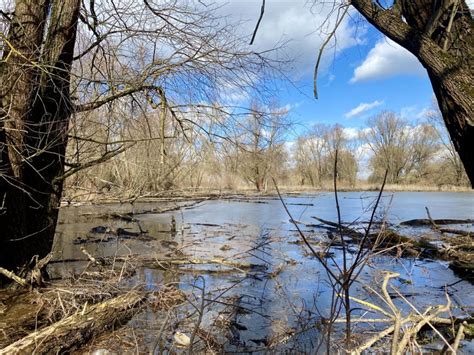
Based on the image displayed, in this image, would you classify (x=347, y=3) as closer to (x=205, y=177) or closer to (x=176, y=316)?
(x=176, y=316)

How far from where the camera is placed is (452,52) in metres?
3.33

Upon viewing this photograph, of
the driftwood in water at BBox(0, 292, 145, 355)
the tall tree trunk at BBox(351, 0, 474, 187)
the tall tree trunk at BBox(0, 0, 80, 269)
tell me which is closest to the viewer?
the tall tree trunk at BBox(351, 0, 474, 187)

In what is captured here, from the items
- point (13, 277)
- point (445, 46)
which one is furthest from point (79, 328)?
point (445, 46)

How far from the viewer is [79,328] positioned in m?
4.27

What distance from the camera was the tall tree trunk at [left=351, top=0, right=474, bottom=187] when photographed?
10.4 feet

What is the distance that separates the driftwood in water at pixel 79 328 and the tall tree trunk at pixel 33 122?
1511mm

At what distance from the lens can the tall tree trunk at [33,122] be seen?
15.4 ft

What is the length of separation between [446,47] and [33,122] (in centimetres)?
460

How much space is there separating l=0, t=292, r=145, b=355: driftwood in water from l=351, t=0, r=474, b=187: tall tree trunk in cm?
401

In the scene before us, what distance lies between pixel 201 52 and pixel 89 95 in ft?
6.00

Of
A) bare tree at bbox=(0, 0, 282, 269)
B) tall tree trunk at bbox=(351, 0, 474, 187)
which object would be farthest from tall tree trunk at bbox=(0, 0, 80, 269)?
tall tree trunk at bbox=(351, 0, 474, 187)

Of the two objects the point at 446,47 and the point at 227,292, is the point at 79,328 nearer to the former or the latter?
the point at 227,292

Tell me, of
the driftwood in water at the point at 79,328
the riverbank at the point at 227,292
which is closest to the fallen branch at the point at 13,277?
the riverbank at the point at 227,292

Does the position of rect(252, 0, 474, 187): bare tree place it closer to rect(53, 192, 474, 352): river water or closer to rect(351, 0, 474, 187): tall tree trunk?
rect(351, 0, 474, 187): tall tree trunk
